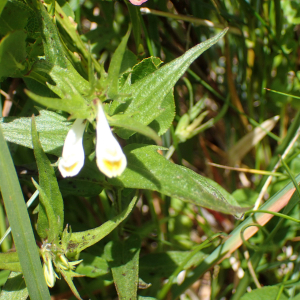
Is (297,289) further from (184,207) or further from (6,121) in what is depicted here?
(6,121)

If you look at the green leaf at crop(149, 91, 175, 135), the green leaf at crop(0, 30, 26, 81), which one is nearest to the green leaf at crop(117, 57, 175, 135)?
the green leaf at crop(149, 91, 175, 135)

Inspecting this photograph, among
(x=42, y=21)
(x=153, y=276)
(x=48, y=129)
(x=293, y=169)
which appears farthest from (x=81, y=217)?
(x=293, y=169)

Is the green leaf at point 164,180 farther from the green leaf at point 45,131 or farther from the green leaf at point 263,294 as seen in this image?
the green leaf at point 263,294

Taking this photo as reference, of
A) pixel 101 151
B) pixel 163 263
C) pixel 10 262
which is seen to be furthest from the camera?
pixel 163 263

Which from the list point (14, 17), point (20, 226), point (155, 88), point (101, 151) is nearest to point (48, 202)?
point (20, 226)

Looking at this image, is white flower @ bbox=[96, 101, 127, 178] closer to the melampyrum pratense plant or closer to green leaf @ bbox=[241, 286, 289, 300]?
the melampyrum pratense plant

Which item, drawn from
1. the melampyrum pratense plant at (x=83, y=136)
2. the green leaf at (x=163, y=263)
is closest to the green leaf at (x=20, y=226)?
the melampyrum pratense plant at (x=83, y=136)

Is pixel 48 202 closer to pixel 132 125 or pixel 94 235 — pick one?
pixel 94 235
